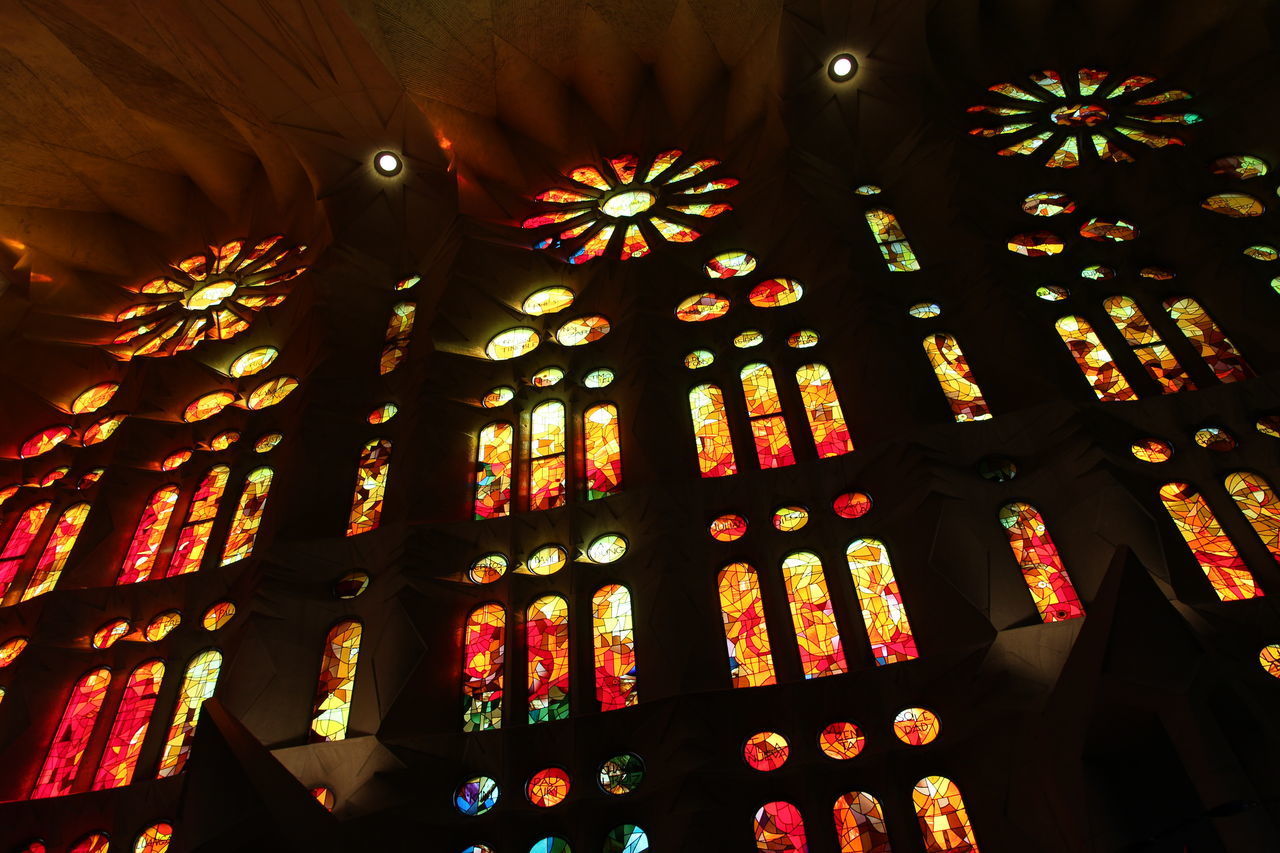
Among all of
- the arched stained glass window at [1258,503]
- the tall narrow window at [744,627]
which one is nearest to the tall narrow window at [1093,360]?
the arched stained glass window at [1258,503]

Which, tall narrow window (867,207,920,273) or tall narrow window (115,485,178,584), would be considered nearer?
tall narrow window (115,485,178,584)

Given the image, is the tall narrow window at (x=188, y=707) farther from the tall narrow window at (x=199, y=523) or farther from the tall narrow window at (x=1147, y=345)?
the tall narrow window at (x=1147, y=345)

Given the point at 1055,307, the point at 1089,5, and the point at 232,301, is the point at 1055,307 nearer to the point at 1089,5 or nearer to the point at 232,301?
the point at 1089,5

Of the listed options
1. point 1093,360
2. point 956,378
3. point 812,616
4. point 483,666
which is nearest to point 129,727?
point 483,666

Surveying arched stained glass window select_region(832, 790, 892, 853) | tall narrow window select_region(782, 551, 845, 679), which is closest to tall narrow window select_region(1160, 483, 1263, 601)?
tall narrow window select_region(782, 551, 845, 679)

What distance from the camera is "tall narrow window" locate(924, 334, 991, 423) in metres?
11.9

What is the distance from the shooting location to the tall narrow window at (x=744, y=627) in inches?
398

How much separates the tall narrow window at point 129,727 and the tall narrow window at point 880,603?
26.6 ft

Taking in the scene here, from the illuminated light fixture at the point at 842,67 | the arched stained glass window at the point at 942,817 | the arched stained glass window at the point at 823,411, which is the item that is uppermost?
the illuminated light fixture at the point at 842,67

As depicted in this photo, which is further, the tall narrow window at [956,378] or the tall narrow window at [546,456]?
the tall narrow window at [546,456]

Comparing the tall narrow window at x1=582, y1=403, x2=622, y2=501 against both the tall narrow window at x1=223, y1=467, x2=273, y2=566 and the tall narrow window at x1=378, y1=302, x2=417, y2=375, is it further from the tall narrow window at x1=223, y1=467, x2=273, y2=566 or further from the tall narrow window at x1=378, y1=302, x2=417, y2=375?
the tall narrow window at x1=223, y1=467, x2=273, y2=566

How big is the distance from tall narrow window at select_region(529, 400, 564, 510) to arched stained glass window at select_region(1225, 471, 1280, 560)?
753cm

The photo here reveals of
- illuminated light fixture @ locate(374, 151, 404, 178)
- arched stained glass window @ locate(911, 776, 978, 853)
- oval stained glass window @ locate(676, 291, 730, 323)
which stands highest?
illuminated light fixture @ locate(374, 151, 404, 178)

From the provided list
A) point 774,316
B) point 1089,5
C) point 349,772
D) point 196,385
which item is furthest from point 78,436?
point 1089,5
